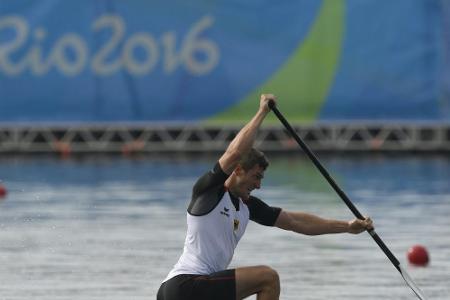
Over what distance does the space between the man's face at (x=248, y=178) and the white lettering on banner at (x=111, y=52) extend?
94.7 feet

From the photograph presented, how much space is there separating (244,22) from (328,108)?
3184 mm

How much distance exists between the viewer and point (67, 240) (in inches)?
861

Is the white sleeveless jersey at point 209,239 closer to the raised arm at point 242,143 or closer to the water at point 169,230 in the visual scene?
the raised arm at point 242,143

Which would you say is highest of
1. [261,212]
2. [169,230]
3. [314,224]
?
[261,212]

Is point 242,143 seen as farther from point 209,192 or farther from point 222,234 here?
point 222,234

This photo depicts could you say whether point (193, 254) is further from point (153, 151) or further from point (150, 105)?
point (153, 151)

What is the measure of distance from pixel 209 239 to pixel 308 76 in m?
28.6

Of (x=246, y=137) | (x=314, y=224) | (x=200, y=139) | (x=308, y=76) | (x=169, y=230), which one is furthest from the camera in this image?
(x=200, y=139)

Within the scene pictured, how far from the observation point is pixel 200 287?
11891mm

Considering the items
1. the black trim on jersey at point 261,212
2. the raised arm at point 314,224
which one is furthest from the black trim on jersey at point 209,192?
the raised arm at point 314,224

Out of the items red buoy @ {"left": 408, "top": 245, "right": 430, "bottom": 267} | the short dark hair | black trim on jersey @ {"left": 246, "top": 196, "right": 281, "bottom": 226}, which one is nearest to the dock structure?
red buoy @ {"left": 408, "top": 245, "right": 430, "bottom": 267}

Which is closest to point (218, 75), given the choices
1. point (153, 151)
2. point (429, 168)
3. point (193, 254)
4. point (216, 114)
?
point (216, 114)

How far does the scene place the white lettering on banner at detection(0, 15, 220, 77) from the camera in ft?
134

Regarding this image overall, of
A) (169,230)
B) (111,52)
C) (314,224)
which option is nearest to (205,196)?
(314,224)
